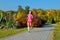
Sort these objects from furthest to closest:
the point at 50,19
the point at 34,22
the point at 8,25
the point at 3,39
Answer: the point at 50,19, the point at 34,22, the point at 8,25, the point at 3,39

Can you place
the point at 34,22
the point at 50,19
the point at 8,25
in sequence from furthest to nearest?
1. the point at 50,19
2. the point at 34,22
3. the point at 8,25

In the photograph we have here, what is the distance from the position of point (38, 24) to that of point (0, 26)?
4861 millimetres

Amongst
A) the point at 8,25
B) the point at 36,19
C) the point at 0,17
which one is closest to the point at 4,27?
the point at 8,25

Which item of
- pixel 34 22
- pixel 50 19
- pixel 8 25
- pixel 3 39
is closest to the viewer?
pixel 3 39

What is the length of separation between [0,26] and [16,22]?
1.97 m

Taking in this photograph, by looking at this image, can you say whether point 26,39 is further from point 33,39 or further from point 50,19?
point 50,19

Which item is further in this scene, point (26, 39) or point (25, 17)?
point (25, 17)

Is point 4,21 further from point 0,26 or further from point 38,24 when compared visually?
point 38,24

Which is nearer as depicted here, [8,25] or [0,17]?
[8,25]

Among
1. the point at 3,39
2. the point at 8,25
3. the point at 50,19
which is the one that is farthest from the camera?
the point at 50,19

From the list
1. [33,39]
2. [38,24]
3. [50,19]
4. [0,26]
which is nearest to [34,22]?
[38,24]

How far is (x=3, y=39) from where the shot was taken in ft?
46.6

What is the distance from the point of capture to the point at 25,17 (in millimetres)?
29359

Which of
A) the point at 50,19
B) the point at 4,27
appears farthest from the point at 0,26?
the point at 50,19
